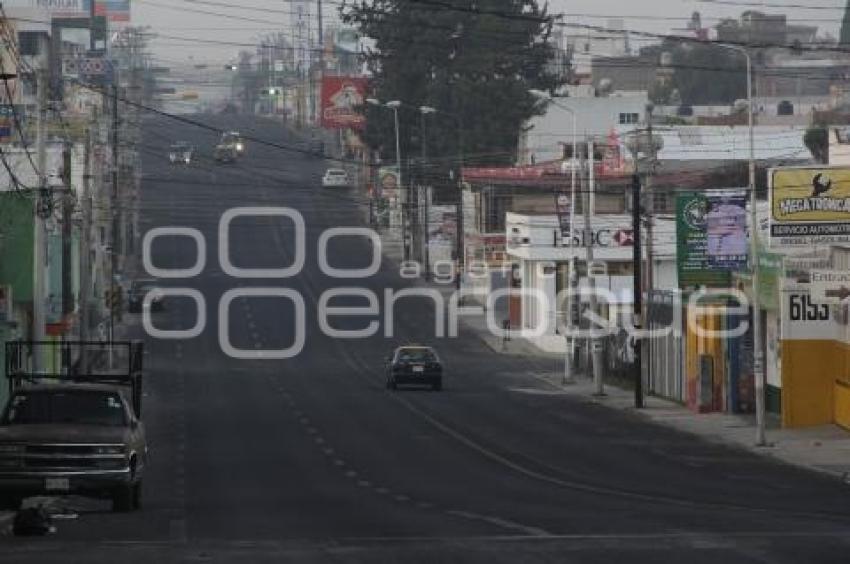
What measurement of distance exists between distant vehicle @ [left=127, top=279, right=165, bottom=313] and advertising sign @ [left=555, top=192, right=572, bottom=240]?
20.5 m

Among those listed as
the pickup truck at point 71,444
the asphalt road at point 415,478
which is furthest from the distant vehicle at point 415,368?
the pickup truck at point 71,444

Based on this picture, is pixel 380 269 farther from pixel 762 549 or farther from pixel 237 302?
pixel 762 549

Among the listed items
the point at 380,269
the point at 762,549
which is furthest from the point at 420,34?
the point at 762,549

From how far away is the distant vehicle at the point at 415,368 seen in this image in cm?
7438

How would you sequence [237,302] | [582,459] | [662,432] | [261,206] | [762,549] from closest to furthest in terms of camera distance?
[762,549]
[582,459]
[662,432]
[237,302]
[261,206]

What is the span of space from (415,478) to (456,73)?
4268 inches

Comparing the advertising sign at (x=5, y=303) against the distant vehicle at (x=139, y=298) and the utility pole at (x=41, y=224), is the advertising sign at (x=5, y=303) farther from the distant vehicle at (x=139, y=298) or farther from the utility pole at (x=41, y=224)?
the distant vehicle at (x=139, y=298)

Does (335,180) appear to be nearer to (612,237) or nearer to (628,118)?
(628,118)

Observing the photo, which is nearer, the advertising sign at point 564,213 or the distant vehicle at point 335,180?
the advertising sign at point 564,213

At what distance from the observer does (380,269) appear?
124 metres

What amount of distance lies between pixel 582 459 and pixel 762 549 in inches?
821

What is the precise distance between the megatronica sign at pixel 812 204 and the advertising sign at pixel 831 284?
227 cm

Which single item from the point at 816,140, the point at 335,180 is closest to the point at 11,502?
the point at 816,140

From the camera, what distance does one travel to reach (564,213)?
100625 millimetres
